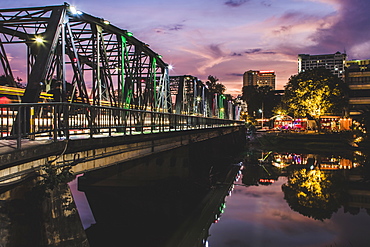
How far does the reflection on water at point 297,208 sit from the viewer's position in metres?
16.0

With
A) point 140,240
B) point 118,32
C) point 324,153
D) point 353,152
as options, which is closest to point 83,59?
point 118,32

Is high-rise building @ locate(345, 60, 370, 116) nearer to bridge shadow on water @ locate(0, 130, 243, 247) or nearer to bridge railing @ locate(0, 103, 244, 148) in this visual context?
bridge shadow on water @ locate(0, 130, 243, 247)

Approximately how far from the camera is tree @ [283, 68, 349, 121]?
2566 inches

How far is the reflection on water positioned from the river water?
2.0 inches

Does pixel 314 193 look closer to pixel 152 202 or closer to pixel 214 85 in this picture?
pixel 152 202

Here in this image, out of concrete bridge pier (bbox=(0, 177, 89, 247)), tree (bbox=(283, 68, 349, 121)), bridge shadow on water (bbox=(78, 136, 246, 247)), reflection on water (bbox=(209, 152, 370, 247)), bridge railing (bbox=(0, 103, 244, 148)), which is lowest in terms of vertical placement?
reflection on water (bbox=(209, 152, 370, 247))

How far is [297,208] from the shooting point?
21.1 metres

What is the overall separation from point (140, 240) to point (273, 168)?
80.5 ft

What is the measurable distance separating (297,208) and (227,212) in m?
4.91

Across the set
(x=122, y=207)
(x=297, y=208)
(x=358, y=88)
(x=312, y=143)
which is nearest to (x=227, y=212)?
(x=297, y=208)

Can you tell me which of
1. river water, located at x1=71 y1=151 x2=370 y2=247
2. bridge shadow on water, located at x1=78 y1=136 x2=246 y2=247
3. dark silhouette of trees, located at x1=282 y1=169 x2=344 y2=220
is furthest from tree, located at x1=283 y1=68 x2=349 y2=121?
bridge shadow on water, located at x1=78 y1=136 x2=246 y2=247

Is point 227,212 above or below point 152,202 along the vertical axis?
below

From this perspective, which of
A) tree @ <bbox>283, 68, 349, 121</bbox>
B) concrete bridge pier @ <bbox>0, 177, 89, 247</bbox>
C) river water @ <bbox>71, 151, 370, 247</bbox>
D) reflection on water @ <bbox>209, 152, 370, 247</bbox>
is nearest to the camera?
concrete bridge pier @ <bbox>0, 177, 89, 247</bbox>

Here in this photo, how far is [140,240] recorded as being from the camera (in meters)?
14.9
